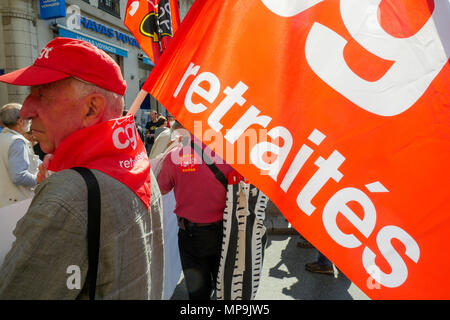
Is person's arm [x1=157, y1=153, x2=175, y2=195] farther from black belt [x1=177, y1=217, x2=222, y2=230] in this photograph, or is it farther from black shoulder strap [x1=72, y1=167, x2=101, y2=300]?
black shoulder strap [x1=72, y1=167, x2=101, y2=300]

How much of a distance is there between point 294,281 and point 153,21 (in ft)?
11.0

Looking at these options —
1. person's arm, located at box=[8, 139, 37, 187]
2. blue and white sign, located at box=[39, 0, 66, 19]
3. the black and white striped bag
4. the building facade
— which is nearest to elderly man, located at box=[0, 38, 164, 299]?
the black and white striped bag

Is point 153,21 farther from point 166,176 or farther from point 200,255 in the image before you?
point 200,255

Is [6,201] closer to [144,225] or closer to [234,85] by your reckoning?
[144,225]

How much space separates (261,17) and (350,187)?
2.53ft

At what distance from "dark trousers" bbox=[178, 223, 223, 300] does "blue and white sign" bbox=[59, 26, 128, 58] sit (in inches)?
428

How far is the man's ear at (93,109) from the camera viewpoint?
119cm

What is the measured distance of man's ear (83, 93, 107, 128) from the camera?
3.91 feet

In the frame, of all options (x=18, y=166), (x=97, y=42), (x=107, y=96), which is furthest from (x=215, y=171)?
(x=97, y=42)

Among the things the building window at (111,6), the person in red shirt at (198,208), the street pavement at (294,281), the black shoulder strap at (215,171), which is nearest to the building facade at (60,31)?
the building window at (111,6)

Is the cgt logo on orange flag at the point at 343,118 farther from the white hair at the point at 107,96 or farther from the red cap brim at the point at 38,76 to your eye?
the red cap brim at the point at 38,76

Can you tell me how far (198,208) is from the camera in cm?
261
